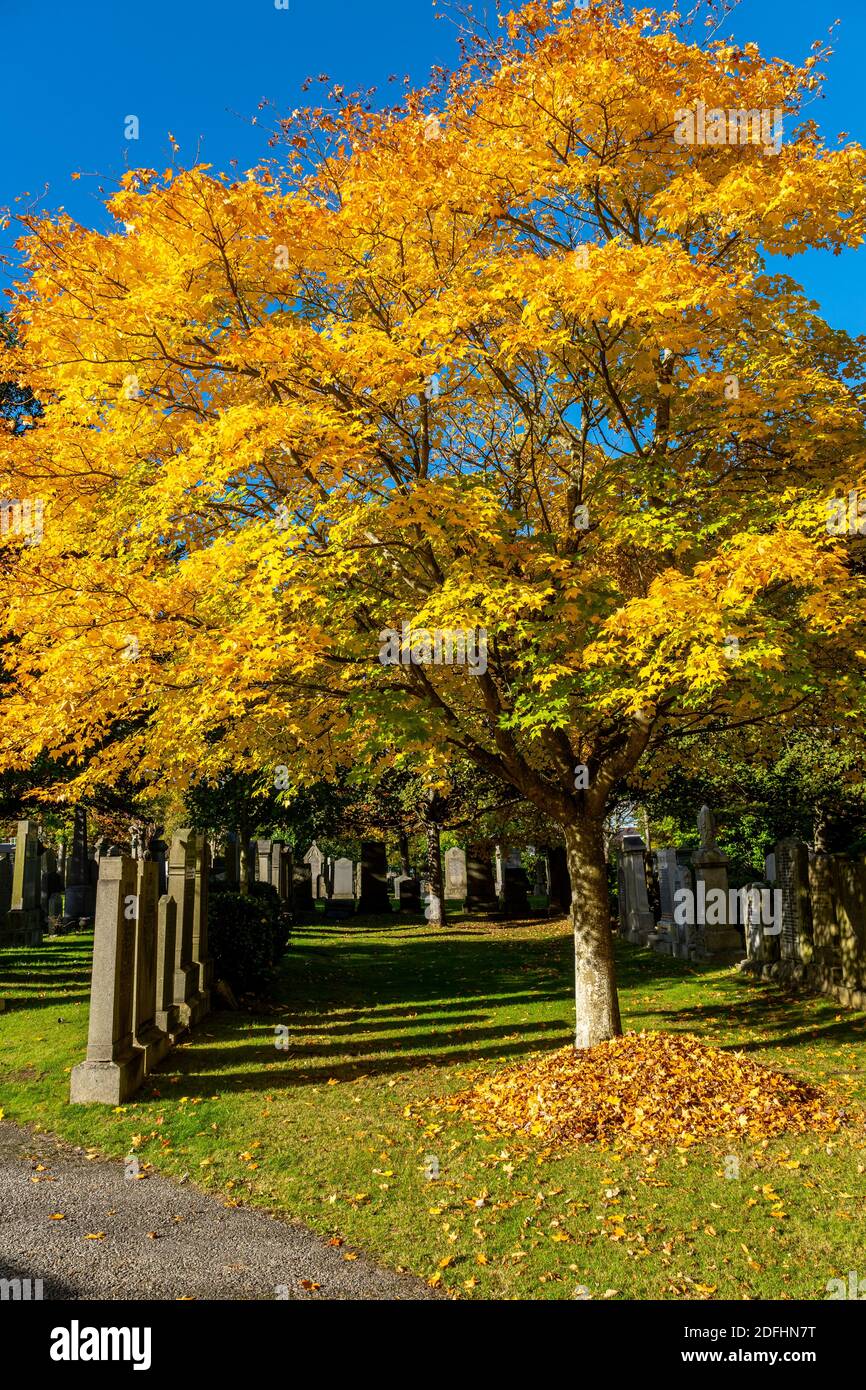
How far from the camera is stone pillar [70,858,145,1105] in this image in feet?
30.8

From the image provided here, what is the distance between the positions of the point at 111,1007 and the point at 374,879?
81.7 ft

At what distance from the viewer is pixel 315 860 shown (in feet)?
133

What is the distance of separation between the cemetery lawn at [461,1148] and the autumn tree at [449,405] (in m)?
2.67

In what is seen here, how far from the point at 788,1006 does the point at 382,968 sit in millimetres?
8012

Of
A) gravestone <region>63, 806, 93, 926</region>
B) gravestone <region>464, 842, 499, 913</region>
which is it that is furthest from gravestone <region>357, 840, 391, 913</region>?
gravestone <region>63, 806, 93, 926</region>

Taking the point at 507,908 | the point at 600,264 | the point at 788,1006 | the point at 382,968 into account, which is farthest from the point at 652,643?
the point at 507,908

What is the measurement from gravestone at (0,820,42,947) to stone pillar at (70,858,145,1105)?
1155 centimetres

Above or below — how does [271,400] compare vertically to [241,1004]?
above

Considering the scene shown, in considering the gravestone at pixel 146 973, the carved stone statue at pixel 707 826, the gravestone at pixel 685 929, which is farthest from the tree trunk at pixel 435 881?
the gravestone at pixel 146 973

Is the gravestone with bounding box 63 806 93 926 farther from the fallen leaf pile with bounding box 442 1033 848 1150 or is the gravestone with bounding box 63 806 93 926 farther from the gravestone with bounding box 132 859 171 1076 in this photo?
the fallen leaf pile with bounding box 442 1033 848 1150

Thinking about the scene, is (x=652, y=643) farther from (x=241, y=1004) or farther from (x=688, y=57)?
(x=241, y=1004)

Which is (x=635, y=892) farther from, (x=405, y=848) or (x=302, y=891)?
(x=405, y=848)

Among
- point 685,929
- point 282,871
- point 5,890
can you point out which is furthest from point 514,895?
point 5,890

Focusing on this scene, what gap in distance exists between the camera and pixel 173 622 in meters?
9.49
